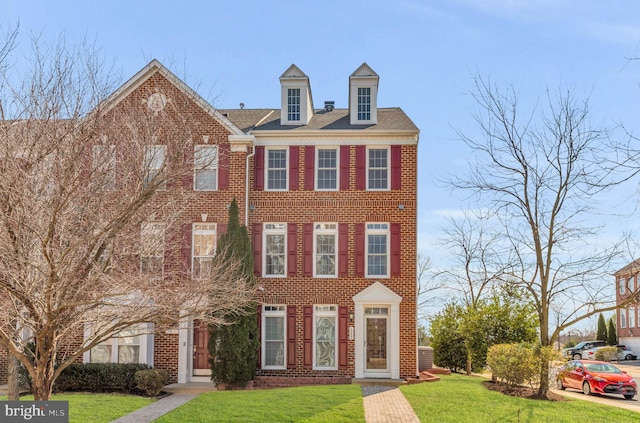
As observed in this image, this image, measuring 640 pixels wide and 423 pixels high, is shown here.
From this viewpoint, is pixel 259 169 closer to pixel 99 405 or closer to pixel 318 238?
pixel 318 238

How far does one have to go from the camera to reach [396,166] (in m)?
22.6

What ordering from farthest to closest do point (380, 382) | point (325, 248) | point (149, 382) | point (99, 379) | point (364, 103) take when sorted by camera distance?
point (364, 103)
point (325, 248)
point (380, 382)
point (99, 379)
point (149, 382)

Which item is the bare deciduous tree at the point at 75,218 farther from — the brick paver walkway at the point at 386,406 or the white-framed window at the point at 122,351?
the white-framed window at the point at 122,351

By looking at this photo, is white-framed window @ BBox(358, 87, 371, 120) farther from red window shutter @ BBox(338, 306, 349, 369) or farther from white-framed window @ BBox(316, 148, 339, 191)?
red window shutter @ BBox(338, 306, 349, 369)

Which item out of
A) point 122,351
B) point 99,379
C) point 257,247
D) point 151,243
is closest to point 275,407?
point 151,243

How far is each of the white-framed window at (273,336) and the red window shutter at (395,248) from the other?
155 inches

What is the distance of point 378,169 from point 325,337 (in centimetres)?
600

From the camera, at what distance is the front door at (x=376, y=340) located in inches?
868

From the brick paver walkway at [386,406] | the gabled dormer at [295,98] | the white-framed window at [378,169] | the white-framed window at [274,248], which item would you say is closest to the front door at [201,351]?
the white-framed window at [274,248]

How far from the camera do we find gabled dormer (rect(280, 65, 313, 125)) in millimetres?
23797

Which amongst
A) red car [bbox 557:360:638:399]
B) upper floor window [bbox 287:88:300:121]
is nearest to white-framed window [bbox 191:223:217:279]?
A: upper floor window [bbox 287:88:300:121]

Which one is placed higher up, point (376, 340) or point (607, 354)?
point (376, 340)

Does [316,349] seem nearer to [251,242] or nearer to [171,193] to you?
[251,242]

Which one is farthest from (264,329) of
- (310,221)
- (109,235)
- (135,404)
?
(109,235)
